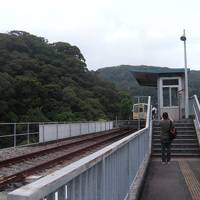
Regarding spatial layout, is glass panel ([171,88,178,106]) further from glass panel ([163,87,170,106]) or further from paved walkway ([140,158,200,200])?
paved walkway ([140,158,200,200])

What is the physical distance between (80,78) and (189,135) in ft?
230

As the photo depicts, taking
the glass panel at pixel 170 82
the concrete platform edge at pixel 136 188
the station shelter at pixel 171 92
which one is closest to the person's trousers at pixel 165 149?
the concrete platform edge at pixel 136 188

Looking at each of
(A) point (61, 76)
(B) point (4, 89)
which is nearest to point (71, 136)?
(B) point (4, 89)

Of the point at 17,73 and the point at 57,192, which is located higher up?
the point at 17,73

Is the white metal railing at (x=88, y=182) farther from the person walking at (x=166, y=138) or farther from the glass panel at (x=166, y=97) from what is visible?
the glass panel at (x=166, y=97)

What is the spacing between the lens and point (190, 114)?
2531cm

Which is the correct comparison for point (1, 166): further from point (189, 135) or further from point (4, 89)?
point (4, 89)

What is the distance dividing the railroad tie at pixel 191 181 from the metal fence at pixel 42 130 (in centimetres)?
843

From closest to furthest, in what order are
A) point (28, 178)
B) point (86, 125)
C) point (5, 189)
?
point (5, 189), point (28, 178), point (86, 125)

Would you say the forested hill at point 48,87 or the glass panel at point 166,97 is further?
the forested hill at point 48,87

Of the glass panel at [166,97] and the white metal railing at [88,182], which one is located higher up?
the glass panel at [166,97]

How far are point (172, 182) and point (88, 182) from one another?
6495mm

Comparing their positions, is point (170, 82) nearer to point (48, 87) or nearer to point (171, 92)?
point (171, 92)

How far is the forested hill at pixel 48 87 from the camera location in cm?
5925
